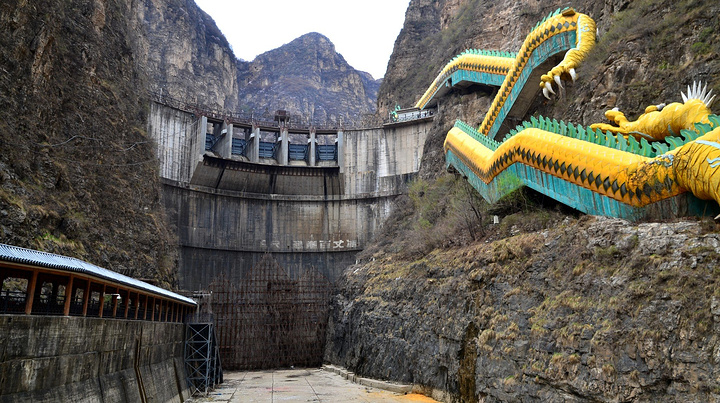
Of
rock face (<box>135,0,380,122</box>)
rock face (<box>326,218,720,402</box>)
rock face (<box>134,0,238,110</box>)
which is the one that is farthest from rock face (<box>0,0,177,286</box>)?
rock face (<box>134,0,238,110</box>)

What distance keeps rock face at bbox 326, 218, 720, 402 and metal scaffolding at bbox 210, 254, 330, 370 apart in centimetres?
1484

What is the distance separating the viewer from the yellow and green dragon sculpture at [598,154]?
1141 cm

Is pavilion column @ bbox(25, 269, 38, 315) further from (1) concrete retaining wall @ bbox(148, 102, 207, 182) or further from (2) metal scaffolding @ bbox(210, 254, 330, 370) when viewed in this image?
(1) concrete retaining wall @ bbox(148, 102, 207, 182)

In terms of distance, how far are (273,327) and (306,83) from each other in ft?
245

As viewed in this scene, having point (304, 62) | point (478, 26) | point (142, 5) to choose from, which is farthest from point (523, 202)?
point (304, 62)

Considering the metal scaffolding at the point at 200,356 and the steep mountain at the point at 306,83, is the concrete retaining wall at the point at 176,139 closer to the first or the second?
the metal scaffolding at the point at 200,356

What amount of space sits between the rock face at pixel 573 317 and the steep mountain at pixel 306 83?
2955 inches

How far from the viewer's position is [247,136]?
44.2 metres

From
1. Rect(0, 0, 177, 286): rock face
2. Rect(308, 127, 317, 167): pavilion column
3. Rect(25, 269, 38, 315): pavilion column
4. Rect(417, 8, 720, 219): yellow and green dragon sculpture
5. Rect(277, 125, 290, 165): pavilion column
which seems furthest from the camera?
Rect(308, 127, 317, 167): pavilion column

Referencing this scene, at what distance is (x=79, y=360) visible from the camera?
1114 centimetres

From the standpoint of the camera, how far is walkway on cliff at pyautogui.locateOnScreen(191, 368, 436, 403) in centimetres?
2058

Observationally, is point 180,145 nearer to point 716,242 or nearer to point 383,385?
point 383,385

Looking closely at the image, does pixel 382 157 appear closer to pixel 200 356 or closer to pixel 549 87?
pixel 549 87

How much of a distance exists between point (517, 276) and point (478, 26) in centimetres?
3454
